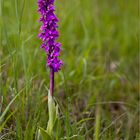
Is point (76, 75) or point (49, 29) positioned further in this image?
point (76, 75)

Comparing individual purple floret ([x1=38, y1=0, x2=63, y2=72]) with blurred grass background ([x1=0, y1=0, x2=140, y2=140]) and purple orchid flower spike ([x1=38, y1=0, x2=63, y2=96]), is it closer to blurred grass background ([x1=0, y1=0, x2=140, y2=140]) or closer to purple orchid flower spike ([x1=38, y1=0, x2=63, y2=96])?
purple orchid flower spike ([x1=38, y1=0, x2=63, y2=96])

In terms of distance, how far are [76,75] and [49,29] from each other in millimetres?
1413

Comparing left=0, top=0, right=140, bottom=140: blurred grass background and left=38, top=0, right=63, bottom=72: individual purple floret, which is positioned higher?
left=38, top=0, right=63, bottom=72: individual purple floret

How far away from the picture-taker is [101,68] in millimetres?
4445

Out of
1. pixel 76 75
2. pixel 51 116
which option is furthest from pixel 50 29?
pixel 76 75

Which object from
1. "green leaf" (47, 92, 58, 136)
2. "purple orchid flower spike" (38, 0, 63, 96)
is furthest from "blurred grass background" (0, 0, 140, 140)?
"purple orchid flower spike" (38, 0, 63, 96)

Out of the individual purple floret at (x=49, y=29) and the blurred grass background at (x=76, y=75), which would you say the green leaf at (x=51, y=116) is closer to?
the blurred grass background at (x=76, y=75)

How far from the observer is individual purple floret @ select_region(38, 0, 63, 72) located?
8.27 ft

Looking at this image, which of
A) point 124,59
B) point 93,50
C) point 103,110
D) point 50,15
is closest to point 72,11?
point 93,50

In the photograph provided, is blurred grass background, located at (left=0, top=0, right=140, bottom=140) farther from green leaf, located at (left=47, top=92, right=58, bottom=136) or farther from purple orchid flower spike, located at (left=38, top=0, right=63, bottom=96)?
purple orchid flower spike, located at (left=38, top=0, right=63, bottom=96)

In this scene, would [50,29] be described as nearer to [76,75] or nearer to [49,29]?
[49,29]

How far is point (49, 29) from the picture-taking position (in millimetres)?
2555

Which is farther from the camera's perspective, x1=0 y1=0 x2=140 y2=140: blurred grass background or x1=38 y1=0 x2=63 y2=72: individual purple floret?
x1=0 y1=0 x2=140 y2=140: blurred grass background

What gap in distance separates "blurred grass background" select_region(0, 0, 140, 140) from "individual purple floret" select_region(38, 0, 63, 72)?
0.70 feet
